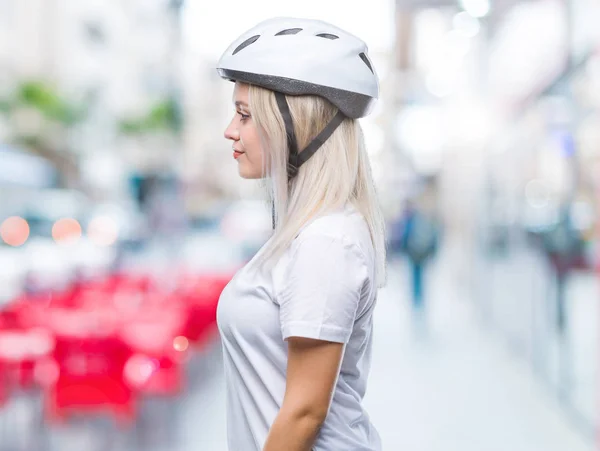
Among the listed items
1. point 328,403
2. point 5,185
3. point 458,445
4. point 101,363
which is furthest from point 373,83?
point 5,185

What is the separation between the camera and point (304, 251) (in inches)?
63.4

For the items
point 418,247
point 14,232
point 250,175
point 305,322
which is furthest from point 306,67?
point 14,232

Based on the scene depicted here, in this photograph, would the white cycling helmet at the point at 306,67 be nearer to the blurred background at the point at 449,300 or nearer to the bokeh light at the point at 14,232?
the blurred background at the point at 449,300

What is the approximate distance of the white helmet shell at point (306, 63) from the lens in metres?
1.72

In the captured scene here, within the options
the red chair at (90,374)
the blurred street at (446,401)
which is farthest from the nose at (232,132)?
the blurred street at (446,401)

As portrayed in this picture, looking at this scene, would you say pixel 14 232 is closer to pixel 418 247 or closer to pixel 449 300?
pixel 449 300

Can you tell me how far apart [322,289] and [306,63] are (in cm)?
45

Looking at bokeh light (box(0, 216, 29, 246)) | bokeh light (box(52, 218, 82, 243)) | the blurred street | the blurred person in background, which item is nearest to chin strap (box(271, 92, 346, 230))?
the blurred street

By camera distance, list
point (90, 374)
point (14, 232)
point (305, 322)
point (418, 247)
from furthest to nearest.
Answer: point (14, 232)
point (418, 247)
point (90, 374)
point (305, 322)

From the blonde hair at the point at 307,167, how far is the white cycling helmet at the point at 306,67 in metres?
0.01

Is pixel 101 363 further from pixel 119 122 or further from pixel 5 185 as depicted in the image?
pixel 119 122

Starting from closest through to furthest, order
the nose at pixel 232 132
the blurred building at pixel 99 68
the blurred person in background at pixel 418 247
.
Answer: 1. the nose at pixel 232 132
2. the blurred person in background at pixel 418 247
3. the blurred building at pixel 99 68

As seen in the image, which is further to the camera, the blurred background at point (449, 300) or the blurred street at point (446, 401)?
the blurred street at point (446, 401)

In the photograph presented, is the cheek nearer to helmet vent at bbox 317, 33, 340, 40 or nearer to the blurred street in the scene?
helmet vent at bbox 317, 33, 340, 40
